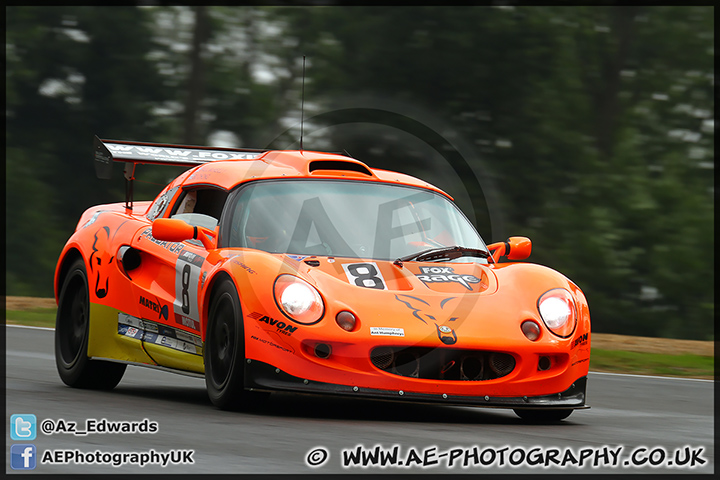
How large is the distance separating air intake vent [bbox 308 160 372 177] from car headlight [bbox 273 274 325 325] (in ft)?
5.06

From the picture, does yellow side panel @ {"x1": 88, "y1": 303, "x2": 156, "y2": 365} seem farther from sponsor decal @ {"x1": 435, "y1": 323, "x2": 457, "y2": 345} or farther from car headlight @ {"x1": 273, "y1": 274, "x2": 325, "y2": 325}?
sponsor decal @ {"x1": 435, "y1": 323, "x2": 457, "y2": 345}

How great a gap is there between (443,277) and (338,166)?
1430 millimetres

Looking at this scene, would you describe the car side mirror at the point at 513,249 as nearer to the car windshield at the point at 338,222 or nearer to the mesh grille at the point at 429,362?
the car windshield at the point at 338,222

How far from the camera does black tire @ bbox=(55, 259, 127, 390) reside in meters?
7.79

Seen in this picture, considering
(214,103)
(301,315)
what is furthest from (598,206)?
(301,315)

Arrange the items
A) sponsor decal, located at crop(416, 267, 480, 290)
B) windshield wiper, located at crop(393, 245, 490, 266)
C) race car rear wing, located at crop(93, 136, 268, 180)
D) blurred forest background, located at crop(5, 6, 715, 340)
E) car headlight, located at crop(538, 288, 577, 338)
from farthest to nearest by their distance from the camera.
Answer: blurred forest background, located at crop(5, 6, 715, 340)
race car rear wing, located at crop(93, 136, 268, 180)
windshield wiper, located at crop(393, 245, 490, 266)
sponsor decal, located at crop(416, 267, 480, 290)
car headlight, located at crop(538, 288, 577, 338)

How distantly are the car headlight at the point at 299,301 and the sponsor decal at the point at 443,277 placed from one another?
765mm

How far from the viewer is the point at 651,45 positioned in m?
22.7

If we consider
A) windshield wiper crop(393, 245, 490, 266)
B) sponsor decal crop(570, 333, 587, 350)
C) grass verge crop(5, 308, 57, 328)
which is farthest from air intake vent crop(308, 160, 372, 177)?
grass verge crop(5, 308, 57, 328)

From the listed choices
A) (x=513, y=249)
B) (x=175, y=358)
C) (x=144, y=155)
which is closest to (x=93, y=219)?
(x=144, y=155)

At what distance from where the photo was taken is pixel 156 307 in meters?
7.23

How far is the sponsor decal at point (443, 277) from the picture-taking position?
6.28 metres

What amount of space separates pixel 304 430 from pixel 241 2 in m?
23.2


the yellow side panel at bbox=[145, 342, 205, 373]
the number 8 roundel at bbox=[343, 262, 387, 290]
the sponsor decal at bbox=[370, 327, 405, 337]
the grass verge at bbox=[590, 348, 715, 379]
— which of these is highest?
the number 8 roundel at bbox=[343, 262, 387, 290]
